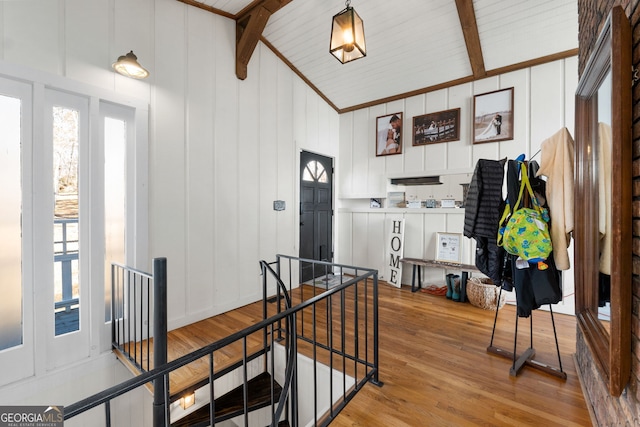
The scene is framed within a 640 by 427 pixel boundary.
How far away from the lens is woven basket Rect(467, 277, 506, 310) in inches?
133

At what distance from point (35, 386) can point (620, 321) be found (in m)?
3.58

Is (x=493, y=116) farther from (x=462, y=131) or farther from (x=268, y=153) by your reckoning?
(x=268, y=153)

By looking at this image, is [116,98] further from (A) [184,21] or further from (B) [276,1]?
(B) [276,1]

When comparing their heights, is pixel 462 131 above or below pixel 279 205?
above

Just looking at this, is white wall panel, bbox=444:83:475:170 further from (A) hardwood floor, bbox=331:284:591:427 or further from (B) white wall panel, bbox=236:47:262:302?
(B) white wall panel, bbox=236:47:262:302

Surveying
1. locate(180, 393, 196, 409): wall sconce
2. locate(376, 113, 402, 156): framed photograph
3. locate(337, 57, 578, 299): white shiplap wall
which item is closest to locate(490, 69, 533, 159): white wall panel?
locate(337, 57, 578, 299): white shiplap wall

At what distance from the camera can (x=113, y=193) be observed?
2.61m

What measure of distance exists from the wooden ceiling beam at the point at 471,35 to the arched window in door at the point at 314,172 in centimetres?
262

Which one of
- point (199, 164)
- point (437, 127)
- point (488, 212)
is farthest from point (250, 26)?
point (488, 212)

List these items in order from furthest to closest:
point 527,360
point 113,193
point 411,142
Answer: point 411,142
point 113,193
point 527,360

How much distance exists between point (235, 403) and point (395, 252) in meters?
3.01

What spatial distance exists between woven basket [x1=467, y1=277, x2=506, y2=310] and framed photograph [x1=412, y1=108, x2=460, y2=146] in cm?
204

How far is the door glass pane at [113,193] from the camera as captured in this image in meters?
2.57

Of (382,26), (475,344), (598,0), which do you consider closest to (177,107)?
(382,26)
